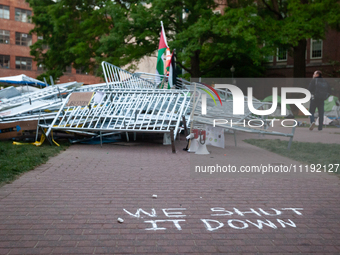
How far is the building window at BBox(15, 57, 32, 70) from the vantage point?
5944 centimetres

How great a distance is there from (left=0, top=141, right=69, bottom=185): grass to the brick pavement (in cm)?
25

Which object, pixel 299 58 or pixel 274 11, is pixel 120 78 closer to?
pixel 274 11

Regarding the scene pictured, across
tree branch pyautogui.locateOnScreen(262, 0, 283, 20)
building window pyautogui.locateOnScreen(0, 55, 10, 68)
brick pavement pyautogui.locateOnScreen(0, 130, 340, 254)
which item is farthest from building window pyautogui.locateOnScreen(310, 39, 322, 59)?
building window pyautogui.locateOnScreen(0, 55, 10, 68)

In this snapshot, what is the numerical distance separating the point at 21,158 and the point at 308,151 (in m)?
7.26

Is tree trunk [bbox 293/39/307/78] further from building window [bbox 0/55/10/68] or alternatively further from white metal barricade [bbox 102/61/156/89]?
building window [bbox 0/55/10/68]

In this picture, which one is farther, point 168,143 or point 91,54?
point 91,54

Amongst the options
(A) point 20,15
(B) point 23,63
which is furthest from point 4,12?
(B) point 23,63

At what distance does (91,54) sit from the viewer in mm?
27781

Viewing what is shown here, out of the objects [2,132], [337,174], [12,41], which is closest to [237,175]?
[337,174]

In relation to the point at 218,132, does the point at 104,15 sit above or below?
Answer: above

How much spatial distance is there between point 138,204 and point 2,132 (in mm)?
7522

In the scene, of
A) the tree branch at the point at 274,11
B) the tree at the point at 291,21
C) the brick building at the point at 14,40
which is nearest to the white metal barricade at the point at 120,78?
the tree at the point at 291,21

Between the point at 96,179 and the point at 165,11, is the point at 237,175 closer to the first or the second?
the point at 96,179

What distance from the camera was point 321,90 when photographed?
13789 millimetres
